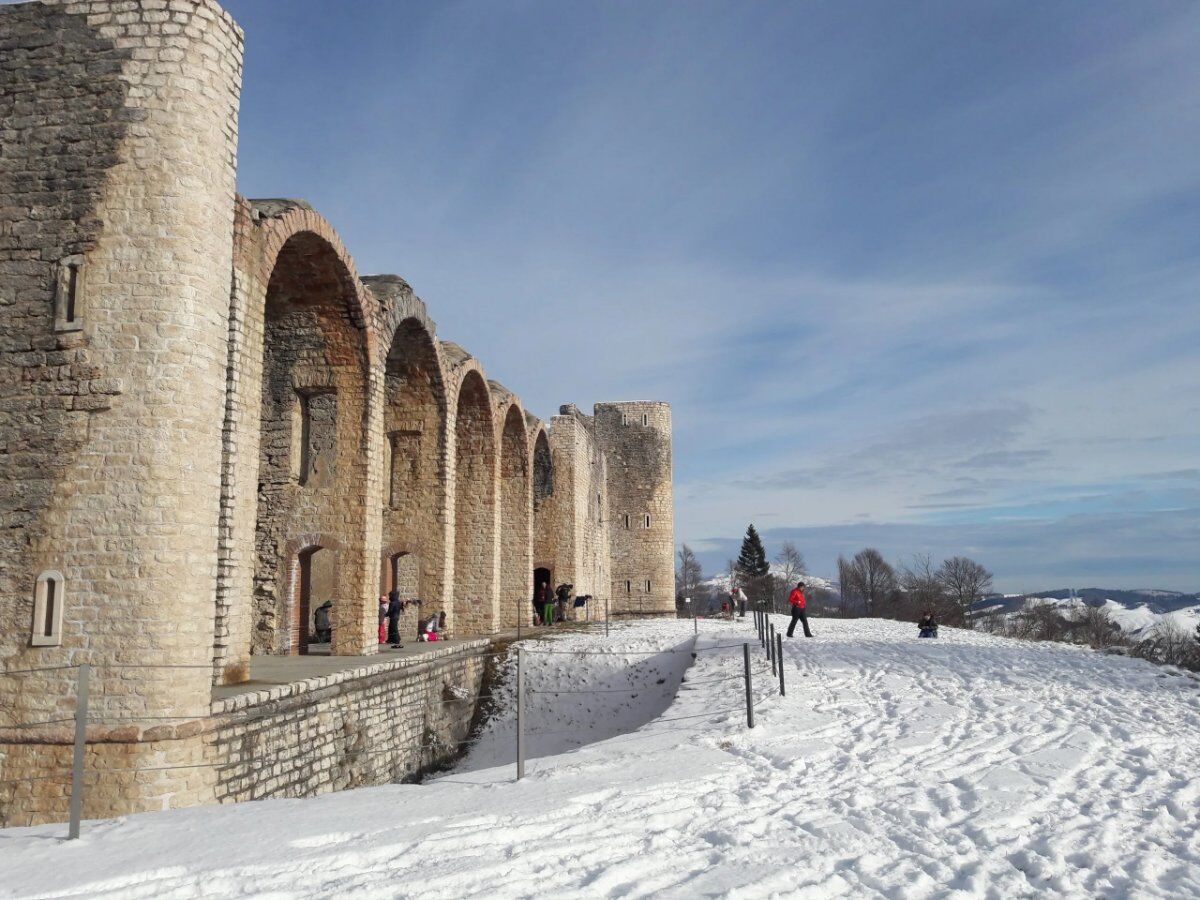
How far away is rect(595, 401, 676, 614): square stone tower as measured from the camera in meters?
37.3

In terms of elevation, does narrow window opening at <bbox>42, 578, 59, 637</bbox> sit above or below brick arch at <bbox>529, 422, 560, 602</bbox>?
below

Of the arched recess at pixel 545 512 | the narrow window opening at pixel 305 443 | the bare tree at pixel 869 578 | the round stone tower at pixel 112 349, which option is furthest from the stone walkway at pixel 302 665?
the bare tree at pixel 869 578

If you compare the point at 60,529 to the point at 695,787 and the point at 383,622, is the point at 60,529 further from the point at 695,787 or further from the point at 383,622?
the point at 383,622

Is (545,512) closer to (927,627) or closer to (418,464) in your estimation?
(418,464)

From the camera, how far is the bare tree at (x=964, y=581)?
59.5 meters

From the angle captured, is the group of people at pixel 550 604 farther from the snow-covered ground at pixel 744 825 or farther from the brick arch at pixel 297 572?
the snow-covered ground at pixel 744 825

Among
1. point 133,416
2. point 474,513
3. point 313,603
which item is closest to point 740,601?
point 474,513

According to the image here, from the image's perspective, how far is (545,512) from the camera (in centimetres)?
2895

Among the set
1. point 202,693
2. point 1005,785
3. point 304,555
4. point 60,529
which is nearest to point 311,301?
point 304,555

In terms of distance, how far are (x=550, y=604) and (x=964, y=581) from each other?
4648 cm

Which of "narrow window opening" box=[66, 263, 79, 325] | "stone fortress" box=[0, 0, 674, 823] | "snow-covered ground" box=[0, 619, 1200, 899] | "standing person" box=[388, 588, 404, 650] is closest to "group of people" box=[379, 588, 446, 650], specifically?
"standing person" box=[388, 588, 404, 650]

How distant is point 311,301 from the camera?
45.4 ft

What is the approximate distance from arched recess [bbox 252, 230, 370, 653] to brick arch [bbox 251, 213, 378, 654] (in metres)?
0.02

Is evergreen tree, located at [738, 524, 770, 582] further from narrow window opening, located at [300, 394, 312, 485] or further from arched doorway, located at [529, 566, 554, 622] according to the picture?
narrow window opening, located at [300, 394, 312, 485]
